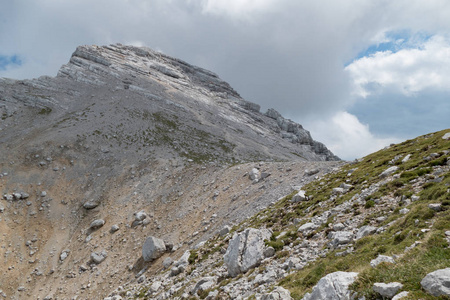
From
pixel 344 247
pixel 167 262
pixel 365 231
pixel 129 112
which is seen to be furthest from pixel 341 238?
pixel 129 112

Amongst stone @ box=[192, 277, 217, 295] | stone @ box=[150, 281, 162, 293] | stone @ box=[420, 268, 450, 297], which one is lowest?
stone @ box=[150, 281, 162, 293]

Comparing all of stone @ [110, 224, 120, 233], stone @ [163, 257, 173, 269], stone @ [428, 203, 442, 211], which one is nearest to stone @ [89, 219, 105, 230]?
stone @ [110, 224, 120, 233]

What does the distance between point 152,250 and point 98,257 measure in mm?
10459

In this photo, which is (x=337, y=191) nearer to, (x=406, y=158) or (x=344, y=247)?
(x=406, y=158)

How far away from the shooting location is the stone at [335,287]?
381 inches

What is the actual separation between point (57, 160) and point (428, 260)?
65894mm

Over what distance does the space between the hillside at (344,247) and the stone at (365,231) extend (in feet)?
0.23

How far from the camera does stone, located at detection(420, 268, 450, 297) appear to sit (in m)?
7.38

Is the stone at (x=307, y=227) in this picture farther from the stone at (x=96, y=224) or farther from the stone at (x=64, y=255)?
the stone at (x=64, y=255)

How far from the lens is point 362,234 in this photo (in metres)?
15.3

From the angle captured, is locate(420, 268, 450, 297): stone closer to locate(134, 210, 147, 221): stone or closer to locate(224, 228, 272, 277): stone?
locate(224, 228, 272, 277): stone

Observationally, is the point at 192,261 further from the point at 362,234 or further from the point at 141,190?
the point at 141,190

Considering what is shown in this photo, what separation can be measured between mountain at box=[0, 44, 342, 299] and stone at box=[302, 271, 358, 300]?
78.6 feet

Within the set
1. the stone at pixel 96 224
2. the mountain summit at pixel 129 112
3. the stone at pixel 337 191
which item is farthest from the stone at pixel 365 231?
the mountain summit at pixel 129 112
